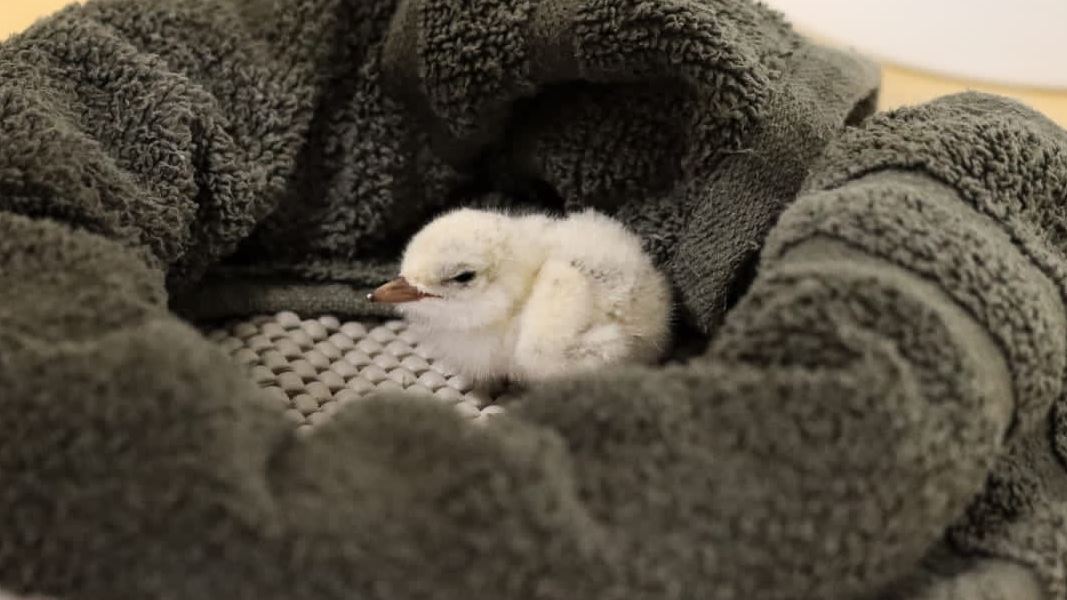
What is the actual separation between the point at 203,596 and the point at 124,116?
53cm

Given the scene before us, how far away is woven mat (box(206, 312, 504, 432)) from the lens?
974 mm

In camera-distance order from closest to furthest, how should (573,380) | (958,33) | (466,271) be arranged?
(573,380) → (466,271) → (958,33)

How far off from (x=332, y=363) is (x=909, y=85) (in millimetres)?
830

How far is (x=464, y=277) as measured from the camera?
0.99 metres

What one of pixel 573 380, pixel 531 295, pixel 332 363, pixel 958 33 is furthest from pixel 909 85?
pixel 573 380

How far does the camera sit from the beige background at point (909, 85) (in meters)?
1.35

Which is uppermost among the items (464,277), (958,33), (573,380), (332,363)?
(958,33)

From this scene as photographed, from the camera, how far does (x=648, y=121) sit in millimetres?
1028

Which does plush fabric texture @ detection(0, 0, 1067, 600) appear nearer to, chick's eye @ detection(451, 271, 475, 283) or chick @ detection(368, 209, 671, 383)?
chick @ detection(368, 209, 671, 383)

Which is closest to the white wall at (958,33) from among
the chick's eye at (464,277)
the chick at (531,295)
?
the chick at (531,295)

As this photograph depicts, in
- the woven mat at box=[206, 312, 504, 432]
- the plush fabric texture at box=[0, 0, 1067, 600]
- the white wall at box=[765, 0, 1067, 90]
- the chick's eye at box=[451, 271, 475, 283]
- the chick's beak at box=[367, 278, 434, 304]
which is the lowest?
the woven mat at box=[206, 312, 504, 432]

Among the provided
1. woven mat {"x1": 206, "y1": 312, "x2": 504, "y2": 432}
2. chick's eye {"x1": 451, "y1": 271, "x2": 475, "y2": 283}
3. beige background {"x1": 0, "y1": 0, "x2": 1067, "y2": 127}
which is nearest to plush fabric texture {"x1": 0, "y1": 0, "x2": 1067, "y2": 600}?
woven mat {"x1": 206, "y1": 312, "x2": 504, "y2": 432}

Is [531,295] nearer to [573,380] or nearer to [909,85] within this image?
[573,380]

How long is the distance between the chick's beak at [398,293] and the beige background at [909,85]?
0.67 metres
